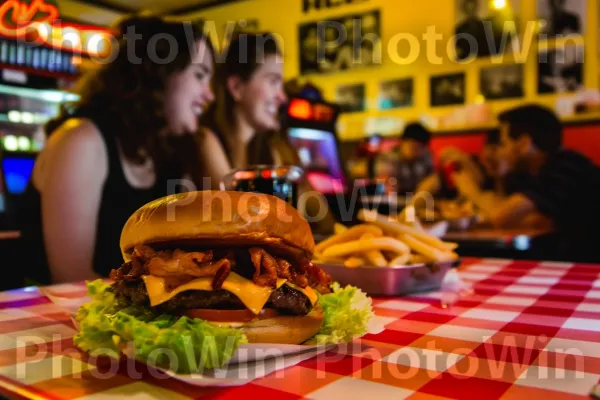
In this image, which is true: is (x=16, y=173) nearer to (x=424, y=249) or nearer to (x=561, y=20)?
(x=424, y=249)

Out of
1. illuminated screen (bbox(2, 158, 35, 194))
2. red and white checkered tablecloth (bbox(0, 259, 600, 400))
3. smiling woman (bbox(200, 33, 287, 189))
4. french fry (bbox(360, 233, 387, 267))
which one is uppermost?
smiling woman (bbox(200, 33, 287, 189))

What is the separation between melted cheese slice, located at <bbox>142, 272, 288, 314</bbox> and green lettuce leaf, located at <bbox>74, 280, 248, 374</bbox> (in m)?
0.04

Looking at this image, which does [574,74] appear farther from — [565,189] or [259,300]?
[259,300]

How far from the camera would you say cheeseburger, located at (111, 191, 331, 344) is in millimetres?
986

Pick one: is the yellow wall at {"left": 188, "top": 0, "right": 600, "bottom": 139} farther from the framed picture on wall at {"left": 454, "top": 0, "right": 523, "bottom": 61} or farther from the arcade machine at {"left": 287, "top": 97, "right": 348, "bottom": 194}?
the arcade machine at {"left": 287, "top": 97, "right": 348, "bottom": 194}

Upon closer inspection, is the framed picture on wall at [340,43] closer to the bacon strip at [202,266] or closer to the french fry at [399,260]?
the french fry at [399,260]

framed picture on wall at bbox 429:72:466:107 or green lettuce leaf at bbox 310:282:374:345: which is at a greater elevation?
framed picture on wall at bbox 429:72:466:107

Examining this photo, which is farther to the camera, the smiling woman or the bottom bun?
the smiling woman

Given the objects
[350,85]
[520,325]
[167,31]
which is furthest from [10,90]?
[520,325]

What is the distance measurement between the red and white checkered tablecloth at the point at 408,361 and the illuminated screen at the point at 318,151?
3.93 meters

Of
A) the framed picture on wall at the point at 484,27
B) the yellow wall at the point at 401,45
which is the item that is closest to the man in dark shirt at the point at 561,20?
the yellow wall at the point at 401,45

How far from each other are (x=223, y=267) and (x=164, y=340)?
189 millimetres

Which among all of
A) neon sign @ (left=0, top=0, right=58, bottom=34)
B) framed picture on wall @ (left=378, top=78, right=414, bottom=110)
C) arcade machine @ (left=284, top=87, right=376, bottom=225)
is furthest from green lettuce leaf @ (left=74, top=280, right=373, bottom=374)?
framed picture on wall @ (left=378, top=78, right=414, bottom=110)

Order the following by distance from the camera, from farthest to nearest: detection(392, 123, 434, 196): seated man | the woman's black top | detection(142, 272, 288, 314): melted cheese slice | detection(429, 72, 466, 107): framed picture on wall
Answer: detection(429, 72, 466, 107): framed picture on wall, detection(392, 123, 434, 196): seated man, the woman's black top, detection(142, 272, 288, 314): melted cheese slice
